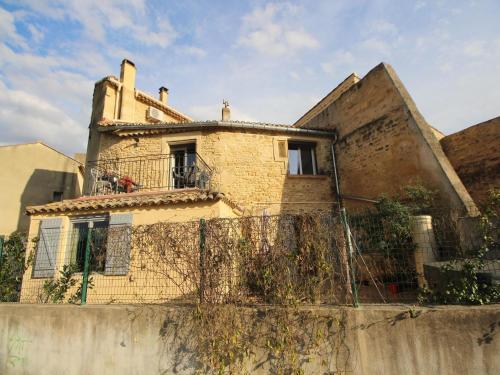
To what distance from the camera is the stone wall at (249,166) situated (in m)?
10.8

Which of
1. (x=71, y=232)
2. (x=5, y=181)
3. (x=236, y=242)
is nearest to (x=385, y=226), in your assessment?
(x=236, y=242)

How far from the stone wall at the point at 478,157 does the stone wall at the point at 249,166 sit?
4.19 m

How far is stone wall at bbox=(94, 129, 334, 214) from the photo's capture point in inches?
425

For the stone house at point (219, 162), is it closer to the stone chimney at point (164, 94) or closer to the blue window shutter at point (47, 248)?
the blue window shutter at point (47, 248)

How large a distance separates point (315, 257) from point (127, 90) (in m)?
12.9

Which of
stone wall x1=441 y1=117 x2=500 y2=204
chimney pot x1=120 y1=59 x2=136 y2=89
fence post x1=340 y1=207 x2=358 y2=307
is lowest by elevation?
fence post x1=340 y1=207 x2=358 y2=307

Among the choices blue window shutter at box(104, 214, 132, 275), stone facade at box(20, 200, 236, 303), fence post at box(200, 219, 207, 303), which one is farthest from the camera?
stone facade at box(20, 200, 236, 303)

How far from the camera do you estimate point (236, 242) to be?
452 cm

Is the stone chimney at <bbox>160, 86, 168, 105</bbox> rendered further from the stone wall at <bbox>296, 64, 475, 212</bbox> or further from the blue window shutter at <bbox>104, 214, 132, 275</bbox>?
the blue window shutter at <bbox>104, 214, 132, 275</bbox>

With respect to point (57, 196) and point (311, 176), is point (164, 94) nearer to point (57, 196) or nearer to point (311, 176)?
point (57, 196)

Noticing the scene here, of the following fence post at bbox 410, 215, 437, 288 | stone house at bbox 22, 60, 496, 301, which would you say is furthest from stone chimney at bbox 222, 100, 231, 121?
fence post at bbox 410, 215, 437, 288

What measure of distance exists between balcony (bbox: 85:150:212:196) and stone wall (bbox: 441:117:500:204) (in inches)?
318

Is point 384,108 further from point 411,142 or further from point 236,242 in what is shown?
point 236,242

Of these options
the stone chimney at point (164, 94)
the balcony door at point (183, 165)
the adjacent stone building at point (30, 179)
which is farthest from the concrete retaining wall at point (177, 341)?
the stone chimney at point (164, 94)
